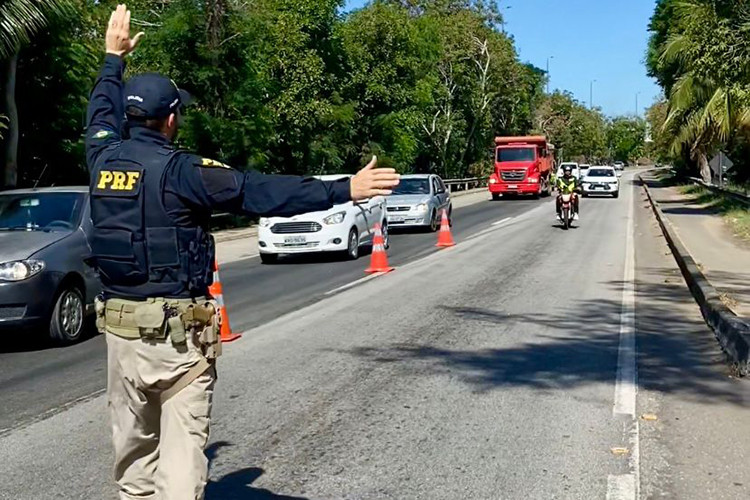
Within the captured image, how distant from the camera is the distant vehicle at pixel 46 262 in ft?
30.5

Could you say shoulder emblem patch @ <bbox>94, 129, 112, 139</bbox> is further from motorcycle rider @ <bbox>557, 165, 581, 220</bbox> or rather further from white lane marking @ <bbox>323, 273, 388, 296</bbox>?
motorcycle rider @ <bbox>557, 165, 581, 220</bbox>

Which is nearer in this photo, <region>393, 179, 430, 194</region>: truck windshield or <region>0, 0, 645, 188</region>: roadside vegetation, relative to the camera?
<region>0, 0, 645, 188</region>: roadside vegetation

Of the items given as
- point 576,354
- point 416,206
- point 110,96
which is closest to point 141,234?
point 110,96

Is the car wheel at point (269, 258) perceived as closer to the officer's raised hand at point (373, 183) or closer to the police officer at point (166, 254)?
the police officer at point (166, 254)

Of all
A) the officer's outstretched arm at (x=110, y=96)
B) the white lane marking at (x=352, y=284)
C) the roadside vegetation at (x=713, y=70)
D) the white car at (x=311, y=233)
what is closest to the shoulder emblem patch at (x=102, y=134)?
the officer's outstretched arm at (x=110, y=96)

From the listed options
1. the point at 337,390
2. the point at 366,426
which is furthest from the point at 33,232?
the point at 366,426

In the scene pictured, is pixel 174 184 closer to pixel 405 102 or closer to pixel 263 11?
pixel 263 11

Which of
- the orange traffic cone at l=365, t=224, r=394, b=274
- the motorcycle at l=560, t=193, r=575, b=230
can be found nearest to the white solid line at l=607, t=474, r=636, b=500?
the orange traffic cone at l=365, t=224, r=394, b=274

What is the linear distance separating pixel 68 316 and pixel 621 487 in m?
6.60

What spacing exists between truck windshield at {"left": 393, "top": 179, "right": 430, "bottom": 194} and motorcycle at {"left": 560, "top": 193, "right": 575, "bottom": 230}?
395 cm

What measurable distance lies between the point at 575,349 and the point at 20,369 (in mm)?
5523

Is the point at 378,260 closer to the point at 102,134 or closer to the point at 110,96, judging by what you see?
the point at 110,96

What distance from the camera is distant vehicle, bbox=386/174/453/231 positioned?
25625 millimetres

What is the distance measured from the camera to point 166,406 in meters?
3.73
